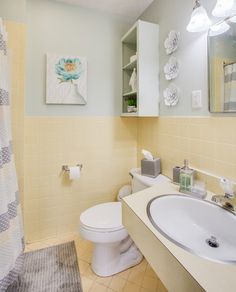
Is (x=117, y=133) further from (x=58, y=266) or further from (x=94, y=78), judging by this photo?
(x=58, y=266)

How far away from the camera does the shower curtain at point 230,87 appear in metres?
1.04

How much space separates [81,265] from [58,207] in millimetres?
566

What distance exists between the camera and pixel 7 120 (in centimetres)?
126

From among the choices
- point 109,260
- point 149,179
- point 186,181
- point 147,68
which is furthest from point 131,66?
point 109,260

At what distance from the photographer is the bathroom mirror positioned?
3.40ft

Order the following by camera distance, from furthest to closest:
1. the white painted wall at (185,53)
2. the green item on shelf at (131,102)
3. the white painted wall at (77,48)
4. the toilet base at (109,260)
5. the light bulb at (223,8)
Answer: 1. the green item on shelf at (131,102)
2. the white painted wall at (77,48)
3. the toilet base at (109,260)
4. the white painted wall at (185,53)
5. the light bulb at (223,8)

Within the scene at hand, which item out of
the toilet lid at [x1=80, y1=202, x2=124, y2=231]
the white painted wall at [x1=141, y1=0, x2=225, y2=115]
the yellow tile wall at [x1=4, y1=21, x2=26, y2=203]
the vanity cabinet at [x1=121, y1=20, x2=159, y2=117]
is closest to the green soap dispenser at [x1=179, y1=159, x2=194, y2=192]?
the white painted wall at [x1=141, y1=0, x2=225, y2=115]

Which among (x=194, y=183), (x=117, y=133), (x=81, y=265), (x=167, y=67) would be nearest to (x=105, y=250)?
(x=81, y=265)

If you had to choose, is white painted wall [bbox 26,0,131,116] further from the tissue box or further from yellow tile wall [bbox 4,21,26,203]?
the tissue box

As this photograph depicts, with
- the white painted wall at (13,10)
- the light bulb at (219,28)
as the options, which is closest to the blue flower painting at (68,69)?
the white painted wall at (13,10)

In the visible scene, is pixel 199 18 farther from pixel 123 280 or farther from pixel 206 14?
pixel 123 280

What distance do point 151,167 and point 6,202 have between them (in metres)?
1.05

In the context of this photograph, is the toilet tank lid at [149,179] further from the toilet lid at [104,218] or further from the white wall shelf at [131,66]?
the white wall shelf at [131,66]

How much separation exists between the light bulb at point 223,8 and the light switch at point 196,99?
41cm
